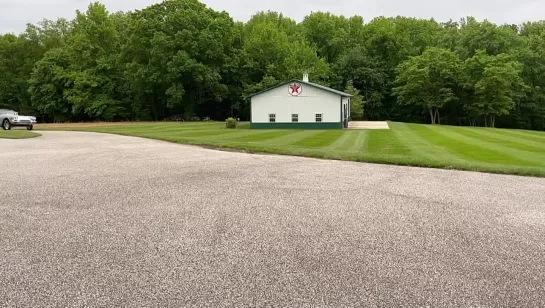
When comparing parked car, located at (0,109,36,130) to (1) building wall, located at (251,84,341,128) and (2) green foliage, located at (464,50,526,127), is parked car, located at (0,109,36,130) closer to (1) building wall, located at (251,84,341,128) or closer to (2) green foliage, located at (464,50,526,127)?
(1) building wall, located at (251,84,341,128)

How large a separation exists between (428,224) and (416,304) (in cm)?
246

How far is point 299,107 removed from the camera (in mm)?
34438

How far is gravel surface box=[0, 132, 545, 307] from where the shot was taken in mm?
3832

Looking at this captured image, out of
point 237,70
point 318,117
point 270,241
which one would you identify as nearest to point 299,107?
point 318,117

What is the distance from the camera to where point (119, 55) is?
51.2 metres

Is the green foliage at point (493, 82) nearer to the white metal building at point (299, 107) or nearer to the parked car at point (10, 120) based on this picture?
the white metal building at point (299, 107)

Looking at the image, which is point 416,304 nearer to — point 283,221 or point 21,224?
point 283,221

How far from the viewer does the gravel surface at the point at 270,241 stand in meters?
3.83

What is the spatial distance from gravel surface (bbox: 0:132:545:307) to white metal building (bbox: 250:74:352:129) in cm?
2452

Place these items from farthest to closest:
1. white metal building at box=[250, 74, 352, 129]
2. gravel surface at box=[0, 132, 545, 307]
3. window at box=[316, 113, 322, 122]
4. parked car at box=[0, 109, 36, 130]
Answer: window at box=[316, 113, 322, 122] < white metal building at box=[250, 74, 352, 129] < parked car at box=[0, 109, 36, 130] < gravel surface at box=[0, 132, 545, 307]

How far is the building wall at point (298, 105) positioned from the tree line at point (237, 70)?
9.75 m

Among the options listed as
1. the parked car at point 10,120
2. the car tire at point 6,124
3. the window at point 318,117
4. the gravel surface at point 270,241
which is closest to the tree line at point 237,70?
the window at point 318,117

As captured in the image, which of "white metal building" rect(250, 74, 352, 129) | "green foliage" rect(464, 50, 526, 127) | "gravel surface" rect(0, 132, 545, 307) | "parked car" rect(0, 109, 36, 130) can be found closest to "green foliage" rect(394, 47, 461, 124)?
"green foliage" rect(464, 50, 526, 127)

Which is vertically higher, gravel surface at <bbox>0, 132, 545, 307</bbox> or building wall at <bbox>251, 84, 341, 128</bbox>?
building wall at <bbox>251, 84, 341, 128</bbox>
